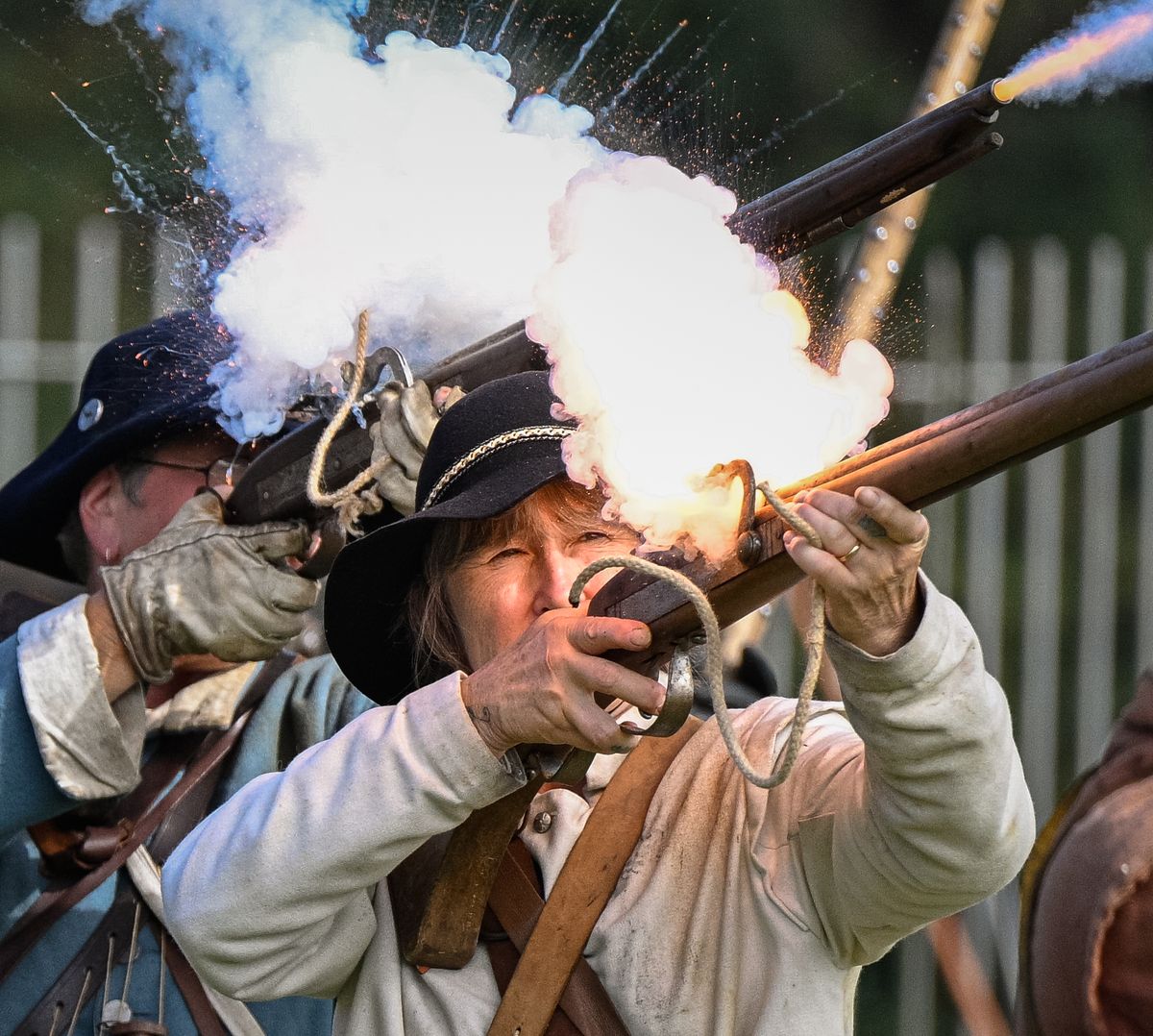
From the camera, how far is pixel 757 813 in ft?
7.00

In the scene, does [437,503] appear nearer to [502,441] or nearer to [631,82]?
[502,441]

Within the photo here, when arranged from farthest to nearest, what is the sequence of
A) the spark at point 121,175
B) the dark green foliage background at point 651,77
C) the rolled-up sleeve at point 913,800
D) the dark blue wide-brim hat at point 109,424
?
the dark blue wide-brim hat at point 109,424 < the spark at point 121,175 < the dark green foliage background at point 651,77 < the rolled-up sleeve at point 913,800

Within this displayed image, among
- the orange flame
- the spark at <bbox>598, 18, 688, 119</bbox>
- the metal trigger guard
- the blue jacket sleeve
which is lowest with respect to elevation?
the blue jacket sleeve

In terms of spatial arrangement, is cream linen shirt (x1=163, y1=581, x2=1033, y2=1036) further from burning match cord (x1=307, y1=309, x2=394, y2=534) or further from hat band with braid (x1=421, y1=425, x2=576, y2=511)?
burning match cord (x1=307, y1=309, x2=394, y2=534)

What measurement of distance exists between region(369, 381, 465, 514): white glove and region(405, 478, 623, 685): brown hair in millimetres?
445

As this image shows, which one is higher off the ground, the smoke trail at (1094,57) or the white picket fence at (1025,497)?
the smoke trail at (1094,57)

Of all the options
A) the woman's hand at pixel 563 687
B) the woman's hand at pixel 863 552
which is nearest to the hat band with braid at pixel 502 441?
the woman's hand at pixel 563 687

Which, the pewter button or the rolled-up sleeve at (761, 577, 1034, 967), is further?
the pewter button

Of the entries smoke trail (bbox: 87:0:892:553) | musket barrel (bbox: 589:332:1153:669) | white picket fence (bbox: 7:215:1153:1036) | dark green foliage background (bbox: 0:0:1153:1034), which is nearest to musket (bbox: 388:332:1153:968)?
musket barrel (bbox: 589:332:1153:669)

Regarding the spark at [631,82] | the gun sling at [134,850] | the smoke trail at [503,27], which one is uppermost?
the smoke trail at [503,27]

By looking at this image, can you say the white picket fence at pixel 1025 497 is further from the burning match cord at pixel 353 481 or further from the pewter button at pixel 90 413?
the burning match cord at pixel 353 481

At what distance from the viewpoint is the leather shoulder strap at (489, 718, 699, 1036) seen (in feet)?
6.82

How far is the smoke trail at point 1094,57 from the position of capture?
2092mm

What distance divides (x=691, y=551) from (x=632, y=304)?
0.35 metres
